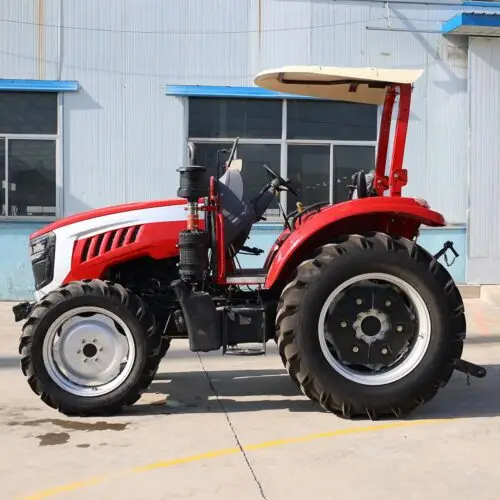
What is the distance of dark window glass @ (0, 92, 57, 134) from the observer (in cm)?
1211

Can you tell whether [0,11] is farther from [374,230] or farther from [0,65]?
[374,230]

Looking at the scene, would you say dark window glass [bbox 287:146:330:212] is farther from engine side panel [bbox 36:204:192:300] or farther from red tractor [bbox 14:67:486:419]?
engine side panel [bbox 36:204:192:300]

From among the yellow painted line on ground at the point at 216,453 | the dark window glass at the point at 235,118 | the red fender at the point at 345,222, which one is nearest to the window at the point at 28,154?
the dark window glass at the point at 235,118

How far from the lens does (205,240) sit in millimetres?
5352

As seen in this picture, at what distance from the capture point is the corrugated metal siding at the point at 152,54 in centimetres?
1193

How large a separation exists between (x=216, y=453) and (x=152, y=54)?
29.4 feet

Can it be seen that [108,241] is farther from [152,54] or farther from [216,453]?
[152,54]

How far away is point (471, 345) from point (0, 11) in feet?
30.0

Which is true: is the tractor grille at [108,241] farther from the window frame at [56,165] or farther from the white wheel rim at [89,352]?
the window frame at [56,165]

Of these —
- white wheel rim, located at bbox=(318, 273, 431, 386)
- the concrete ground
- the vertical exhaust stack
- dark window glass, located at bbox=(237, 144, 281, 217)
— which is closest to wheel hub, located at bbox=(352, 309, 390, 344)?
white wheel rim, located at bbox=(318, 273, 431, 386)

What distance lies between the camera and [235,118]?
12.4 meters

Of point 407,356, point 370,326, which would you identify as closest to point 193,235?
point 370,326

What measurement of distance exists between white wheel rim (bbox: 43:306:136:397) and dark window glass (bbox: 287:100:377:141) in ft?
25.9

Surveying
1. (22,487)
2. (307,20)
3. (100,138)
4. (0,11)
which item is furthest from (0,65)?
(22,487)
